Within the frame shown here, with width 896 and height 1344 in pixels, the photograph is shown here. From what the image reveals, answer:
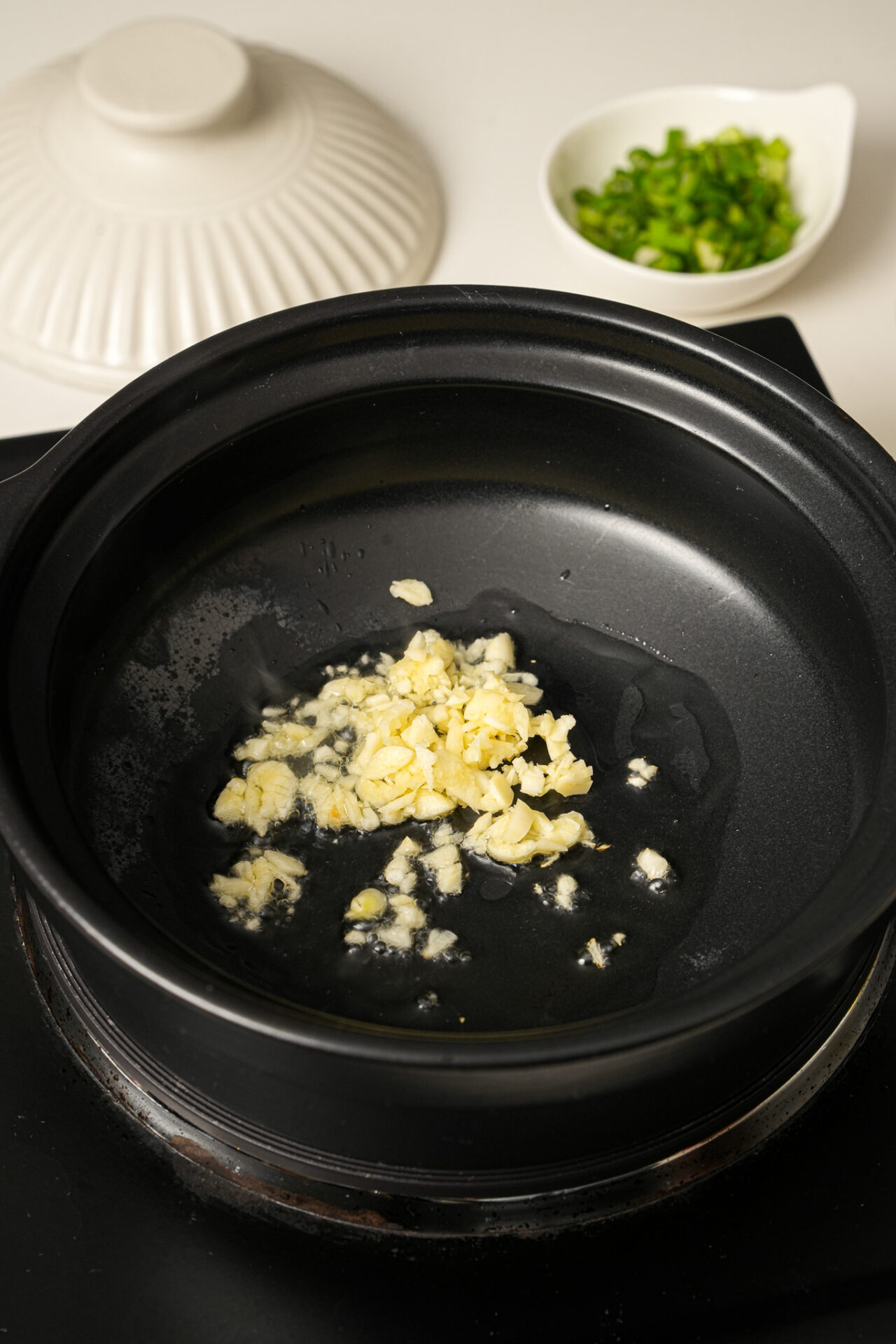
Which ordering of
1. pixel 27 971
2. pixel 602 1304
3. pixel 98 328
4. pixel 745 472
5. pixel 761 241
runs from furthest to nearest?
1. pixel 761 241
2. pixel 98 328
3. pixel 745 472
4. pixel 27 971
5. pixel 602 1304

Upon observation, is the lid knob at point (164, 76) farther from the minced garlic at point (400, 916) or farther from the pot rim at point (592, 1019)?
the minced garlic at point (400, 916)

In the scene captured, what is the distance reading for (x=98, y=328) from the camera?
1.53 m

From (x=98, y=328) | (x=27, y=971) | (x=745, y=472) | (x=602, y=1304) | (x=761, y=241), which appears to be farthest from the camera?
(x=761, y=241)

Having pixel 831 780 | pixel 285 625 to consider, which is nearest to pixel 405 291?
pixel 285 625

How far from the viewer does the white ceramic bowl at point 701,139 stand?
157 centimetres

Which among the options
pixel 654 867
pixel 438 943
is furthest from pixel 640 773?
pixel 438 943

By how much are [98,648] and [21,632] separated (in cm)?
15

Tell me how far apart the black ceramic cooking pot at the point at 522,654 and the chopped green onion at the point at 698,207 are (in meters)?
0.49

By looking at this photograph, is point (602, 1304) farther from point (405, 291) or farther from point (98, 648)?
point (405, 291)

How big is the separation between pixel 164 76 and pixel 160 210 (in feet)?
0.47

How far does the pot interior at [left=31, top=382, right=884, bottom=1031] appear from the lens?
1.00 meters

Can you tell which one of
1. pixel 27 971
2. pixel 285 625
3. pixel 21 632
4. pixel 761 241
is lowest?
pixel 27 971

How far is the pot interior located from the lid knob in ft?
1.65

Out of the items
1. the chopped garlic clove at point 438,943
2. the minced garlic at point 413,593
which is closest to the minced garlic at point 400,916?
the chopped garlic clove at point 438,943
